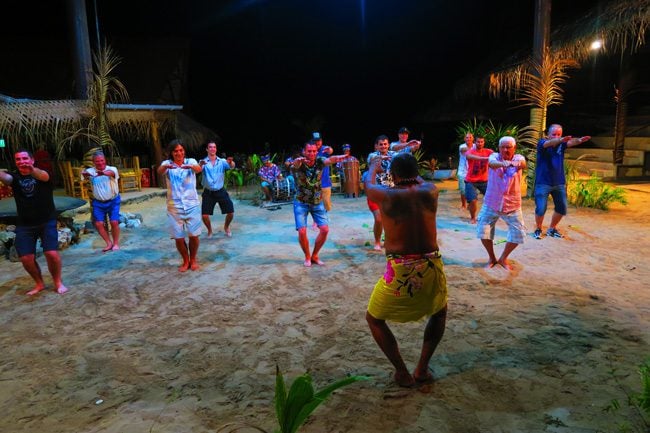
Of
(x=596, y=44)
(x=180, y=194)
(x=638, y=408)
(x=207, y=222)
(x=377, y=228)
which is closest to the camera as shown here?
(x=638, y=408)

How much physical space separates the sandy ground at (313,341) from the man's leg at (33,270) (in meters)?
0.18

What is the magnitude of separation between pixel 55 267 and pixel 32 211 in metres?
0.69

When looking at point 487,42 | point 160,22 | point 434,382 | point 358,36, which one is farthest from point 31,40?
point 434,382

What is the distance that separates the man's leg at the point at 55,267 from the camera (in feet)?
16.8

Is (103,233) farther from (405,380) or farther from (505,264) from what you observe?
(505,264)

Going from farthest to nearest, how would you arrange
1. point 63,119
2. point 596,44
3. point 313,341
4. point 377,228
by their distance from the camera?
point 596,44
point 63,119
point 377,228
point 313,341

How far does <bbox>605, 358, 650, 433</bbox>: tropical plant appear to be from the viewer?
95.6 inches

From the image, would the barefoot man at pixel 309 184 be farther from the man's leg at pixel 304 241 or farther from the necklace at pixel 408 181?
the necklace at pixel 408 181

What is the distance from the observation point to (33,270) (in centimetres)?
517

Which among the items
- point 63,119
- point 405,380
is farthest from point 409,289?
point 63,119

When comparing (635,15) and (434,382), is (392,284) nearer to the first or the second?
(434,382)

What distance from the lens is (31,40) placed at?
54.6 feet

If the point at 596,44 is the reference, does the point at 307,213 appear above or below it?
below

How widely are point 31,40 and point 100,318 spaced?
54.7 ft
